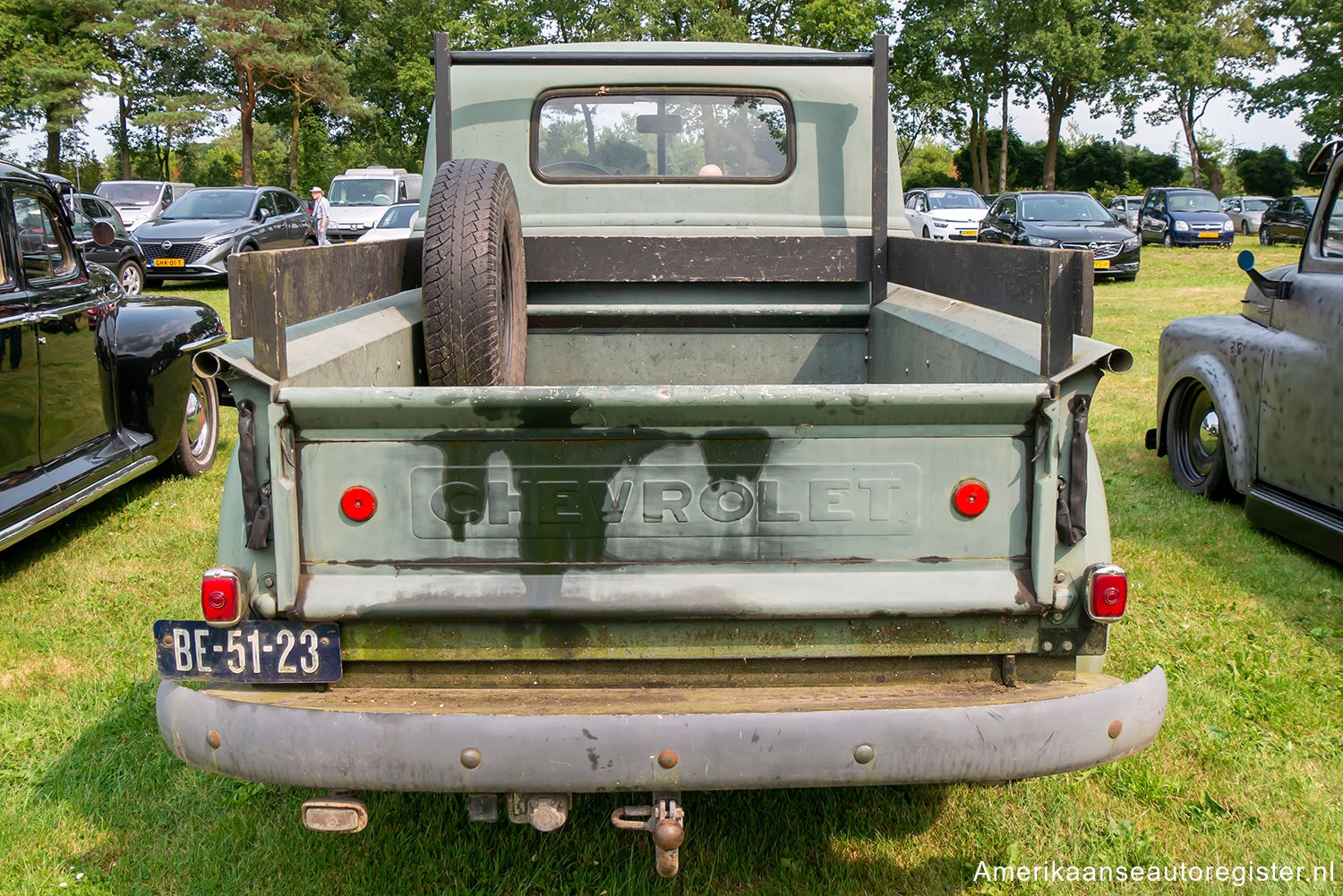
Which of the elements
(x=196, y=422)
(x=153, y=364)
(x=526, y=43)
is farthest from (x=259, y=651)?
(x=526, y=43)

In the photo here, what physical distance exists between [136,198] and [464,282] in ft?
72.6

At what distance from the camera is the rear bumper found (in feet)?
6.89

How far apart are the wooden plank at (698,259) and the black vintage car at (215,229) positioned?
12.9 metres

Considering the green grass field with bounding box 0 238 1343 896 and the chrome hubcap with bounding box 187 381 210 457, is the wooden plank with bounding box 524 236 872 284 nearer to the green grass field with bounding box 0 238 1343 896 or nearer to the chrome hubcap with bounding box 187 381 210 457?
the green grass field with bounding box 0 238 1343 896

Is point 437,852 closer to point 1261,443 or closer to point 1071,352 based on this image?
point 1071,352

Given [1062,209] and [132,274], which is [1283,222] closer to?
[1062,209]

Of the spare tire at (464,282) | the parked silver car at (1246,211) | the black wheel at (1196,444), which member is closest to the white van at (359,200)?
the black wheel at (1196,444)

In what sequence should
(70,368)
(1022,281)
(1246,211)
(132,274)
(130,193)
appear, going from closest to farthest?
(1022,281)
(70,368)
(132,274)
(130,193)
(1246,211)

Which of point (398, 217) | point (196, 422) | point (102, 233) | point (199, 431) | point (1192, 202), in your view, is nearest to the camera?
point (102, 233)

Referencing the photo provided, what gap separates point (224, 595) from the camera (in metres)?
2.28

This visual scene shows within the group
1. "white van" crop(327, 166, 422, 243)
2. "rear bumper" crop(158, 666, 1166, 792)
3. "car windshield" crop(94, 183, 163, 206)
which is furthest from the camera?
"car windshield" crop(94, 183, 163, 206)

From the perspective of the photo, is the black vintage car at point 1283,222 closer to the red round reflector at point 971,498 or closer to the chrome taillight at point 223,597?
the red round reflector at point 971,498

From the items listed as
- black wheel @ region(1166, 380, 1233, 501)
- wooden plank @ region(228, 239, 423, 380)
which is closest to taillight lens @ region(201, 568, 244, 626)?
wooden plank @ region(228, 239, 423, 380)

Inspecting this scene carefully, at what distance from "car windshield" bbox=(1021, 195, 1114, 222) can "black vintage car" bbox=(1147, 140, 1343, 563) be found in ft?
44.8
